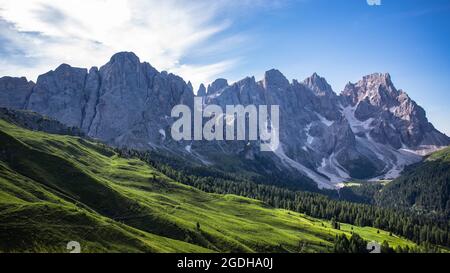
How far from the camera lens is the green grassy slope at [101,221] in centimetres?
9125

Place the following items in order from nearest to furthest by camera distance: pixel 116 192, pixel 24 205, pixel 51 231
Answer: pixel 51 231
pixel 24 205
pixel 116 192

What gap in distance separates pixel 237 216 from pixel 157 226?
228ft

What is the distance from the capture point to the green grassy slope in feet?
299

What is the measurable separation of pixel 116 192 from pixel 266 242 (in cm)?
5506

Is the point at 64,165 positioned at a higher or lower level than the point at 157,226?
higher

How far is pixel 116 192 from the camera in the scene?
15038 cm

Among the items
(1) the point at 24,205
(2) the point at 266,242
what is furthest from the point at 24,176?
(2) the point at 266,242

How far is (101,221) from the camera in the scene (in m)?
104
